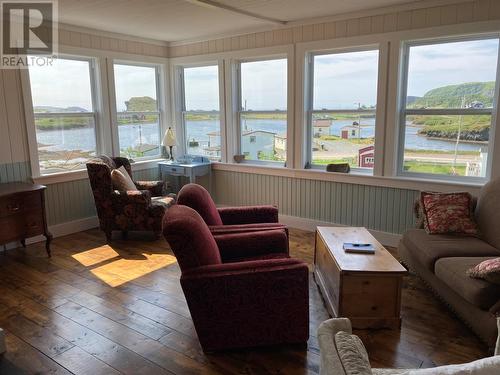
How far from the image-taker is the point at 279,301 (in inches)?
92.4

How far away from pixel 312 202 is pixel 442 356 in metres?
2.67

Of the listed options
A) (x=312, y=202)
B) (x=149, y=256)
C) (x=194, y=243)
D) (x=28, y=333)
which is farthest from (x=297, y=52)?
(x=28, y=333)

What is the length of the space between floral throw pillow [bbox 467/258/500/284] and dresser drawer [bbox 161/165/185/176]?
12.6ft

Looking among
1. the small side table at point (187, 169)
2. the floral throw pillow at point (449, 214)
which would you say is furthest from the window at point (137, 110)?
the floral throw pillow at point (449, 214)

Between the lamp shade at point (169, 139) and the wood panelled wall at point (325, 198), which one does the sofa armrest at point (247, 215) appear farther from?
the lamp shade at point (169, 139)

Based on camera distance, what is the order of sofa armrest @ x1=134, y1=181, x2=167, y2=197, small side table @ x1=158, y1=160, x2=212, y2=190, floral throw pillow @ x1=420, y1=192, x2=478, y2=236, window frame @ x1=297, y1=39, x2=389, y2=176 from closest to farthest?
1. floral throw pillow @ x1=420, y1=192, x2=478, y2=236
2. window frame @ x1=297, y1=39, x2=389, y2=176
3. sofa armrest @ x1=134, y1=181, x2=167, y2=197
4. small side table @ x1=158, y1=160, x2=212, y2=190

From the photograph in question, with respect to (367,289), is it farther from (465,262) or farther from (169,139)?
(169,139)

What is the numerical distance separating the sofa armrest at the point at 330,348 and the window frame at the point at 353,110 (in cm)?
333

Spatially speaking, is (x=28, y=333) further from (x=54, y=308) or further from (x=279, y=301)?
(x=279, y=301)

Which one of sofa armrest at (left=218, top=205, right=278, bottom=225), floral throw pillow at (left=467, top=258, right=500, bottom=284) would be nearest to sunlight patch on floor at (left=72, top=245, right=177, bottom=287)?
sofa armrest at (left=218, top=205, right=278, bottom=225)

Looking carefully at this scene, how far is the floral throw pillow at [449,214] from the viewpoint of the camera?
3.29 metres

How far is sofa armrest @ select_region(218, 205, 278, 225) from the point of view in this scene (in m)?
3.47

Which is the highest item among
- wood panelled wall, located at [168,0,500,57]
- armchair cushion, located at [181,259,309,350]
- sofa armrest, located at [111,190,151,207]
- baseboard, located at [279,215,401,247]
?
wood panelled wall, located at [168,0,500,57]

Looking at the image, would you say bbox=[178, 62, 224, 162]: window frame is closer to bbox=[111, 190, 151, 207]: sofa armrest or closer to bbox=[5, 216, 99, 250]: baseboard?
bbox=[111, 190, 151, 207]: sofa armrest
